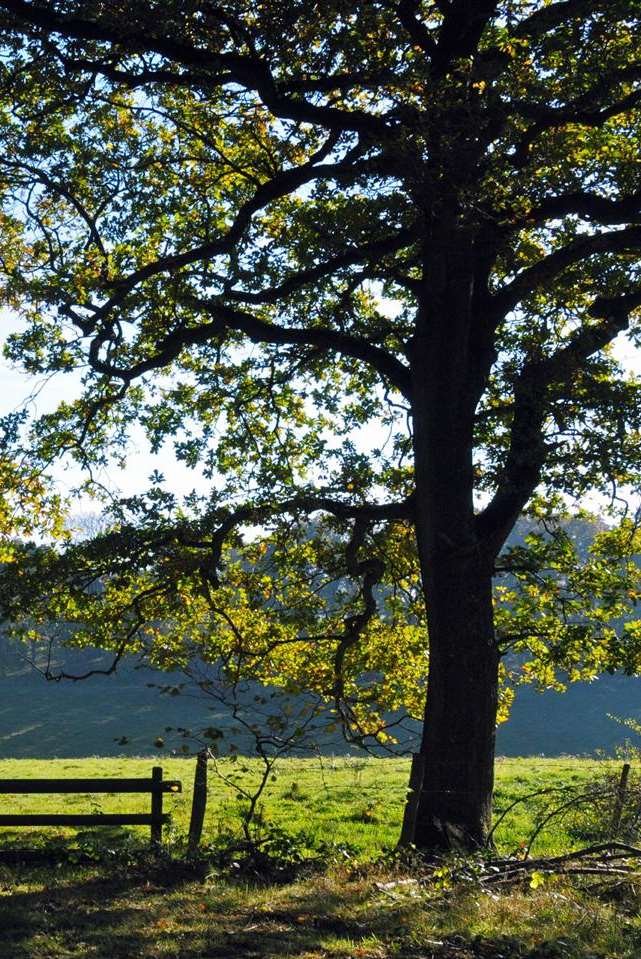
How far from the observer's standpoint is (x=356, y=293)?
60.6 ft

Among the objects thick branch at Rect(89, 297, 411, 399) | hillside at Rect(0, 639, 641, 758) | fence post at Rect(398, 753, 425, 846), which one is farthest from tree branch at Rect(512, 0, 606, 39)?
hillside at Rect(0, 639, 641, 758)

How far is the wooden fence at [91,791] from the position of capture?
12.8 m

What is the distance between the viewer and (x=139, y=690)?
83188mm

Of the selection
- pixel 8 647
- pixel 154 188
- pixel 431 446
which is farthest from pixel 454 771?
pixel 8 647

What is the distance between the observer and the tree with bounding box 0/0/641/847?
1180 centimetres

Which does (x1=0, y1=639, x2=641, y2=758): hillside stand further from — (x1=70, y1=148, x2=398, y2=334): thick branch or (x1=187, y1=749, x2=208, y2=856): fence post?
(x1=70, y1=148, x2=398, y2=334): thick branch

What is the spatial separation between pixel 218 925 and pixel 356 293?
12.6 meters

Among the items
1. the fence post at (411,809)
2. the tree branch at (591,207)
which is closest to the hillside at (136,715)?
the fence post at (411,809)

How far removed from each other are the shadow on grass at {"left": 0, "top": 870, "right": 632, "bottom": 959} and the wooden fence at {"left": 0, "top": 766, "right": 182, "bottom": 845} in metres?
2.20

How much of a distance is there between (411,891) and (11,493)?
10061 mm

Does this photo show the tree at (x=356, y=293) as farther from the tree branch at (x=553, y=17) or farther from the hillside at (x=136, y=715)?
the hillside at (x=136, y=715)

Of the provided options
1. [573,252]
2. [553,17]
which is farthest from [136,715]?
[553,17]

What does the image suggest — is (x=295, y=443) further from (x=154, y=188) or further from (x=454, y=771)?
(x=454, y=771)

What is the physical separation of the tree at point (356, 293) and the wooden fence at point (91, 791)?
2515 millimetres
